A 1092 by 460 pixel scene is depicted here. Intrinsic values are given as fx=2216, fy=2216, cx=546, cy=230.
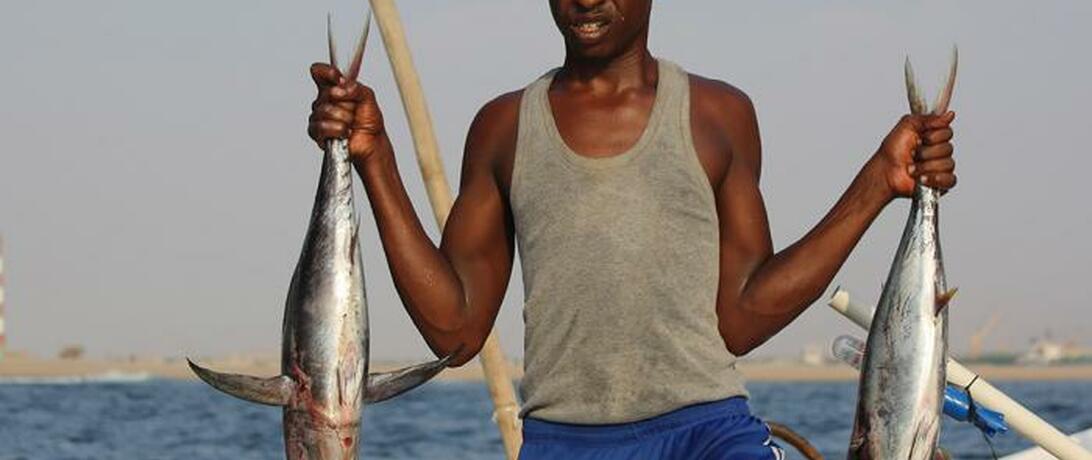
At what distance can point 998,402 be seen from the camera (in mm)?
6195

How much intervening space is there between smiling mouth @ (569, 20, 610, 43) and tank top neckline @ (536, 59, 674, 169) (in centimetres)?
17

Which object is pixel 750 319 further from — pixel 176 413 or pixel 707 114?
pixel 176 413

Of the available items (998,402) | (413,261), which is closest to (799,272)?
(413,261)

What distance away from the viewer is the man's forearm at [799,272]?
4.39 m

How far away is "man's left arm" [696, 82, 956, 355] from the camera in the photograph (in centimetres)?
438

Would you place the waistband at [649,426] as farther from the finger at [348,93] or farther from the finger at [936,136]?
the finger at [348,93]

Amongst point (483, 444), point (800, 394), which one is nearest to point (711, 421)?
point (483, 444)

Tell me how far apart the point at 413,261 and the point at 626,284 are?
447 mm

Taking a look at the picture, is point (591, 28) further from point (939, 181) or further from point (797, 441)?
point (797, 441)

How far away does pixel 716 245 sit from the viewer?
4449 mm

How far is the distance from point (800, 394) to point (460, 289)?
198 feet

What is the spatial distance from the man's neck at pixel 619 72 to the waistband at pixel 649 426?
695 mm

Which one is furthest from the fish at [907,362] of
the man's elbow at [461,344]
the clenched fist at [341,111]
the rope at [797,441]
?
the rope at [797,441]

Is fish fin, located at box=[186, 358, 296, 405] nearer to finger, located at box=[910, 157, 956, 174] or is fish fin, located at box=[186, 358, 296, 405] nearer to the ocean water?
finger, located at box=[910, 157, 956, 174]
